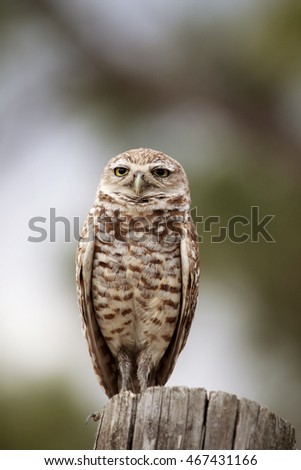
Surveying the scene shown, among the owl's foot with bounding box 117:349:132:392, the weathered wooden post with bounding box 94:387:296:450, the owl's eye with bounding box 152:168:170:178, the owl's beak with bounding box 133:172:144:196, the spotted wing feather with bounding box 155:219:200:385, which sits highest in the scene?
the owl's eye with bounding box 152:168:170:178

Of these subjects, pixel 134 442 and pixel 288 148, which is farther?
pixel 288 148

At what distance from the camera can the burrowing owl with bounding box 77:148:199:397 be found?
4.92m

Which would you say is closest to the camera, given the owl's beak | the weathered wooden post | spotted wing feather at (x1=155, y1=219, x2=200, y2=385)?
the weathered wooden post

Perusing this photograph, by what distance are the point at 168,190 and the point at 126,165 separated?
300 mm

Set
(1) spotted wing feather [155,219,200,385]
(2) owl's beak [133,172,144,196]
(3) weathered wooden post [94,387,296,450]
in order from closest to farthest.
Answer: (3) weathered wooden post [94,387,296,450] → (1) spotted wing feather [155,219,200,385] → (2) owl's beak [133,172,144,196]

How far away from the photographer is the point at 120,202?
507 cm

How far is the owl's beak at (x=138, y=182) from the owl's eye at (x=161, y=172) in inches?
4.3

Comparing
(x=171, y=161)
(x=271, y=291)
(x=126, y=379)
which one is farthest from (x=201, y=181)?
(x=126, y=379)

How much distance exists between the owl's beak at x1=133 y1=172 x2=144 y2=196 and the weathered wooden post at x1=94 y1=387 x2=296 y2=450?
6.47 ft

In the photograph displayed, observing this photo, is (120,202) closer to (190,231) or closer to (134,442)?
(190,231)

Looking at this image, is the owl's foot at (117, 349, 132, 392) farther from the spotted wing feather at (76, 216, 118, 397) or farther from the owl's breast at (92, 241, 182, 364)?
the owl's breast at (92, 241, 182, 364)

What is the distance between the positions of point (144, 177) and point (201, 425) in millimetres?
2189

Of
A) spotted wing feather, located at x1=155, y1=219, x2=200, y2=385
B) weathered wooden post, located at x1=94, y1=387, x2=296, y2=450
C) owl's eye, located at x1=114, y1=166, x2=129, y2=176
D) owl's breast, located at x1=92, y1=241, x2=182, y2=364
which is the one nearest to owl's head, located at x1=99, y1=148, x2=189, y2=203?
owl's eye, located at x1=114, y1=166, x2=129, y2=176

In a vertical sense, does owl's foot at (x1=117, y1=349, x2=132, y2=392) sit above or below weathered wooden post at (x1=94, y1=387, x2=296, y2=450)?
above
